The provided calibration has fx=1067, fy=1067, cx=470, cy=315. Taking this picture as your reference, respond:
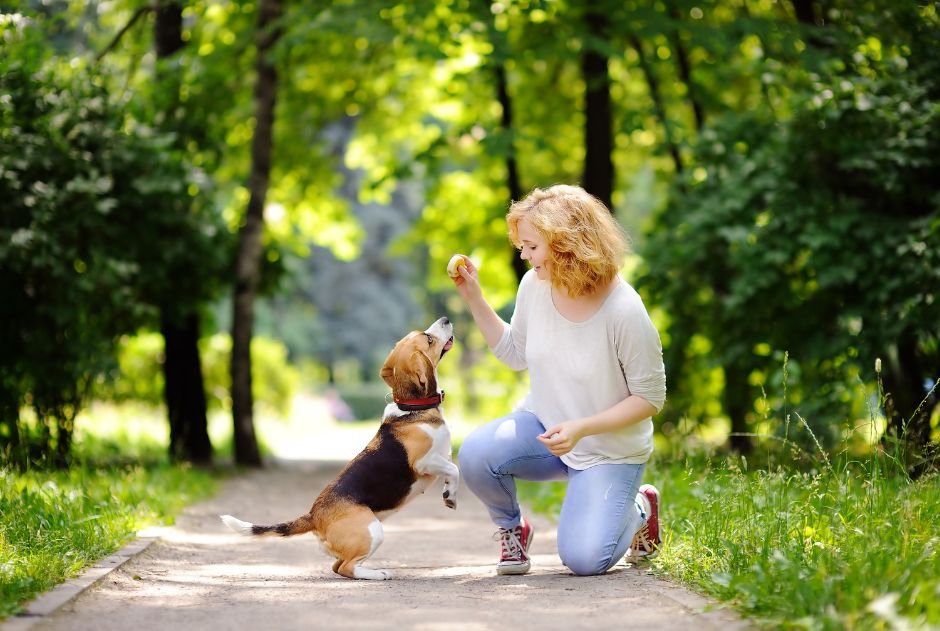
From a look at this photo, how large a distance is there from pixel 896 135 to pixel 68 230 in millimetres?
7708

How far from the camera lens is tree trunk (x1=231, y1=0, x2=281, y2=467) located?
13.1 metres

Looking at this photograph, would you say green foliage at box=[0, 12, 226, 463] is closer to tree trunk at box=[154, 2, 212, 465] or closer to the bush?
tree trunk at box=[154, 2, 212, 465]

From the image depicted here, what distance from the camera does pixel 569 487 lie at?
18.9 ft

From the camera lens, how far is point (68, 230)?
1016 centimetres

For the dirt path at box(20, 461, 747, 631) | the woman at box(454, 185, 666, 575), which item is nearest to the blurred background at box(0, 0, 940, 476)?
the woman at box(454, 185, 666, 575)

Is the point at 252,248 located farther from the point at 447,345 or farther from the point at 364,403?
the point at 364,403

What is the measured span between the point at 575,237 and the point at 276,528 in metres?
2.12

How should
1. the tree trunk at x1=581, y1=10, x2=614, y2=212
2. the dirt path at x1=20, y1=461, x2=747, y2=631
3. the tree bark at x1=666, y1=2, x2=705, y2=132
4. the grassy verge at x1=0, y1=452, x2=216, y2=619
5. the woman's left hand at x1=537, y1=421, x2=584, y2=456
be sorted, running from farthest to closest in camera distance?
the tree trunk at x1=581, y1=10, x2=614, y2=212
the tree bark at x1=666, y1=2, x2=705, y2=132
the woman's left hand at x1=537, y1=421, x2=584, y2=456
the grassy verge at x1=0, y1=452, x2=216, y2=619
the dirt path at x1=20, y1=461, x2=747, y2=631

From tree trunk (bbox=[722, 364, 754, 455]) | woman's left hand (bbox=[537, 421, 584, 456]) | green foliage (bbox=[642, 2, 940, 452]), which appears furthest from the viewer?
tree trunk (bbox=[722, 364, 754, 455])

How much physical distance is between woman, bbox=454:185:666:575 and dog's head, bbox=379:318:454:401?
1.21 ft

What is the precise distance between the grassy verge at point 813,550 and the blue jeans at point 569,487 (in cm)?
32

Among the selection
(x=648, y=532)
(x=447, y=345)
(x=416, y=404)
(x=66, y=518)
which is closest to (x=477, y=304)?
(x=447, y=345)

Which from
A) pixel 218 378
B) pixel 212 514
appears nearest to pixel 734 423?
pixel 212 514

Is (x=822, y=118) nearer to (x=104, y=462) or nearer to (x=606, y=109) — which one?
(x=606, y=109)
